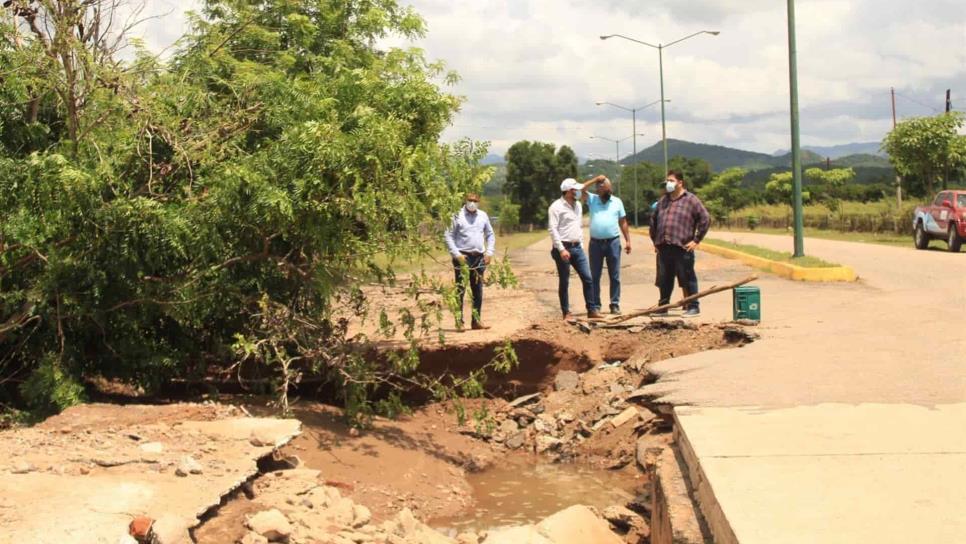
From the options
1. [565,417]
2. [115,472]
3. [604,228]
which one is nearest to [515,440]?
[565,417]

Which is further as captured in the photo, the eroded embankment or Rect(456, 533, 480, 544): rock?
the eroded embankment

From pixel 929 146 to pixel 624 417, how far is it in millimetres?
25714

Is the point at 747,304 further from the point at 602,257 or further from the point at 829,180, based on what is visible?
the point at 829,180

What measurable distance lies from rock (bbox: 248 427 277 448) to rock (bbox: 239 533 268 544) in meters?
1.43

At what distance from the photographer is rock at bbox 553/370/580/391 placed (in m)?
10.7

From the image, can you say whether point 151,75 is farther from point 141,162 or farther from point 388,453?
point 388,453

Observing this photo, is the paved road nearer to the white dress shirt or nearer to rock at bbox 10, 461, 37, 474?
the white dress shirt

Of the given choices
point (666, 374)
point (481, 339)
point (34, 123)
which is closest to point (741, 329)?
point (666, 374)

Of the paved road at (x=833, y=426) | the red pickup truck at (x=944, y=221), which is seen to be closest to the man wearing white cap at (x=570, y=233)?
the paved road at (x=833, y=426)

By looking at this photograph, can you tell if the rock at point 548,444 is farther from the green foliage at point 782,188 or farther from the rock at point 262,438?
the green foliage at point 782,188

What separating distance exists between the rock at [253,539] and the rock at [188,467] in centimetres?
71

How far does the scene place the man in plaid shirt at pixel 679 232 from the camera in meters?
11.1

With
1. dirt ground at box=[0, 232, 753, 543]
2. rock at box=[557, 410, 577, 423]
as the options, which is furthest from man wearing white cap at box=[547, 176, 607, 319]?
rock at box=[557, 410, 577, 423]

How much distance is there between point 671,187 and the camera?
11281 mm
